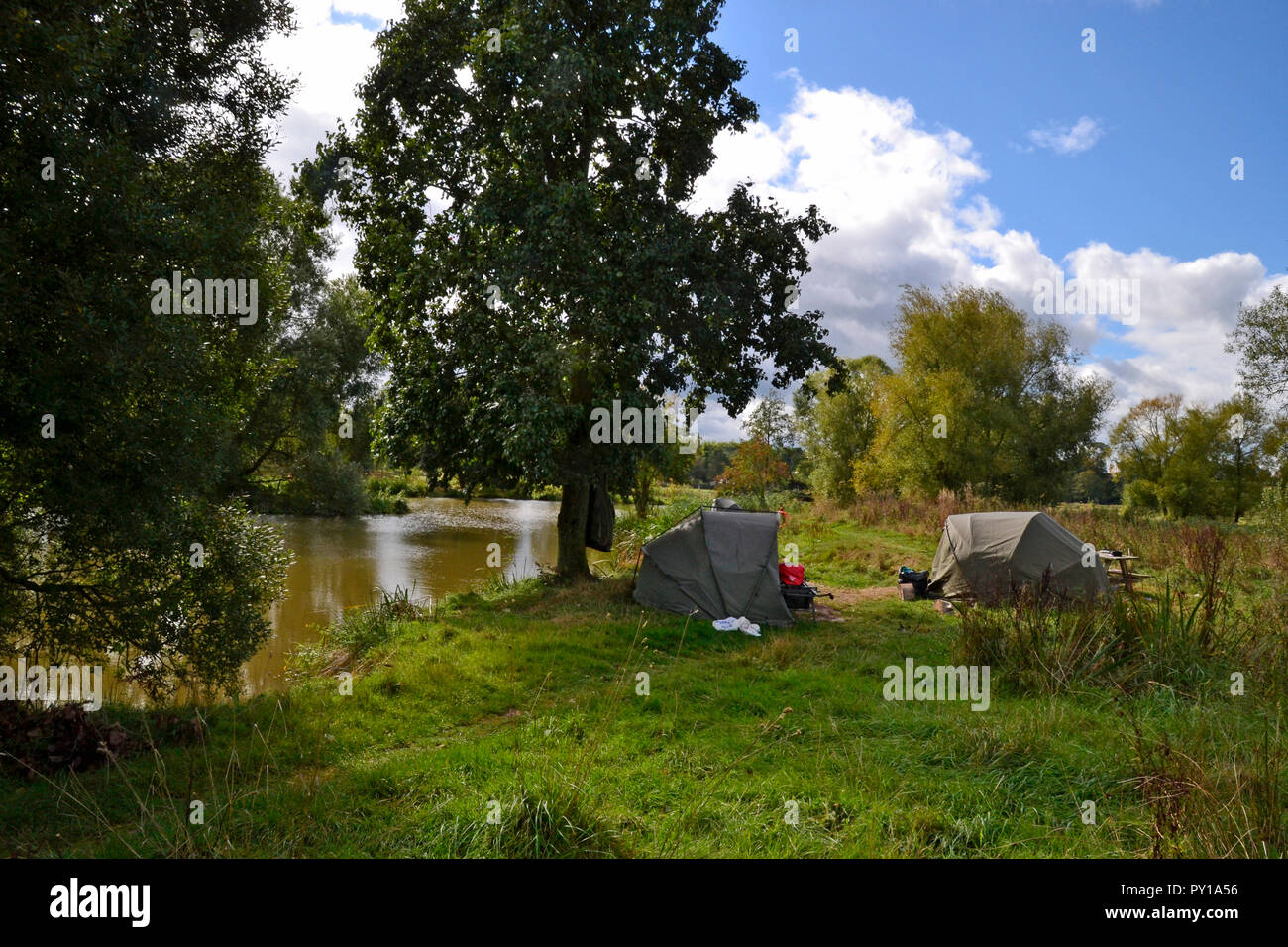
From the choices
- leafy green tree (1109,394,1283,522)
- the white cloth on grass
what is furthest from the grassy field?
leafy green tree (1109,394,1283,522)

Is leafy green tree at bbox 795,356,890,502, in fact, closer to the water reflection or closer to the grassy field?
the water reflection

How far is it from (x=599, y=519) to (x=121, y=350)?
1004 centimetres

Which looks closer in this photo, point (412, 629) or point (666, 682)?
point (666, 682)

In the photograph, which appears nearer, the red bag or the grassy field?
the grassy field

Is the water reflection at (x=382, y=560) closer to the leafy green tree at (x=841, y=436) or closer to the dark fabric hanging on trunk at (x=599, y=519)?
the dark fabric hanging on trunk at (x=599, y=519)

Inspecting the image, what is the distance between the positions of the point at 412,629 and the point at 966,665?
928 cm

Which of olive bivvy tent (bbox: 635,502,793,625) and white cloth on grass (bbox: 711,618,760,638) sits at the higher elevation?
olive bivvy tent (bbox: 635,502,793,625)

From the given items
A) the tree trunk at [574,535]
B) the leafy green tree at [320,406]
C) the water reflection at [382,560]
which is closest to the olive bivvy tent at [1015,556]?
the tree trunk at [574,535]

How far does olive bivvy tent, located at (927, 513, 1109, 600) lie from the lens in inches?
556

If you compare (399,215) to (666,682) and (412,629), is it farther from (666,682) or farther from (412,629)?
(666,682)

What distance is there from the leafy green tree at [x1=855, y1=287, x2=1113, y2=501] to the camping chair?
63.7 feet

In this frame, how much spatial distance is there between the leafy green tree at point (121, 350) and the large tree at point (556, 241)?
3.72 meters

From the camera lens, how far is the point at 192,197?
985cm
